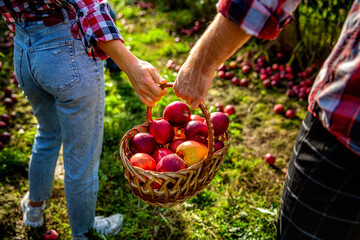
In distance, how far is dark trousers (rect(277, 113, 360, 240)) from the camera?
40.3 inches

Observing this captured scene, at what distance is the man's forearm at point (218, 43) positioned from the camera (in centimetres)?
106

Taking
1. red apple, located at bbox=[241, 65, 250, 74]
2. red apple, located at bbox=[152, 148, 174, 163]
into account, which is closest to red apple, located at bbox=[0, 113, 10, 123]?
red apple, located at bbox=[152, 148, 174, 163]

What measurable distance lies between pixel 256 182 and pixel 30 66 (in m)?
2.07

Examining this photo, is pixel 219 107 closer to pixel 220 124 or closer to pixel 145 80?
pixel 220 124

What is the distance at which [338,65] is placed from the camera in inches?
37.7

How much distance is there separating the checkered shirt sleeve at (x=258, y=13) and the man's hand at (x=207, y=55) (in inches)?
1.9

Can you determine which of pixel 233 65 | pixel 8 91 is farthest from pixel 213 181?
pixel 8 91

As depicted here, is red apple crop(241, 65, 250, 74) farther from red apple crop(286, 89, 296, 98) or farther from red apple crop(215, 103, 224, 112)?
red apple crop(215, 103, 224, 112)

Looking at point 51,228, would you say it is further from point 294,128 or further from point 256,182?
point 294,128

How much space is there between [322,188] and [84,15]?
4.19 ft

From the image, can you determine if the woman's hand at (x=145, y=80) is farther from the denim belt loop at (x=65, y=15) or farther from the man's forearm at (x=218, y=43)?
the denim belt loop at (x=65, y=15)

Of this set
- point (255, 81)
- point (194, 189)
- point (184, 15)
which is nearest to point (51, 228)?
point (194, 189)

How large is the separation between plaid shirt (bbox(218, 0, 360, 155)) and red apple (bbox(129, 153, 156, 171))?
89 centimetres

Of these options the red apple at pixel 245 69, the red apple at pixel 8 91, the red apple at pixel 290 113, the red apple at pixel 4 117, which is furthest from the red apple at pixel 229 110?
the red apple at pixel 8 91
